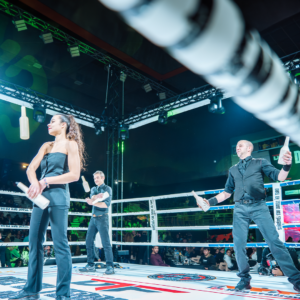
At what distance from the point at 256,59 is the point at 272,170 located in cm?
180

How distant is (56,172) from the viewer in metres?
1.85

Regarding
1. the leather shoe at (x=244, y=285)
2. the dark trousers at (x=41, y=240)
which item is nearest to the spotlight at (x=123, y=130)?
the leather shoe at (x=244, y=285)

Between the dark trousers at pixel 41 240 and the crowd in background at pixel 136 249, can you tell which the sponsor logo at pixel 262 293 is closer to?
the dark trousers at pixel 41 240

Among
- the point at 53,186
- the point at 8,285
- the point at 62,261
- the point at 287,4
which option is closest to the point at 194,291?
the point at 62,261

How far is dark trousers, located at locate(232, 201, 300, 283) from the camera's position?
7.00ft

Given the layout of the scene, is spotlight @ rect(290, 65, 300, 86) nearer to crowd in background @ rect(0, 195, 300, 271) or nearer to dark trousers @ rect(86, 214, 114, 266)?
crowd in background @ rect(0, 195, 300, 271)

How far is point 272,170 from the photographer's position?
7.89 feet

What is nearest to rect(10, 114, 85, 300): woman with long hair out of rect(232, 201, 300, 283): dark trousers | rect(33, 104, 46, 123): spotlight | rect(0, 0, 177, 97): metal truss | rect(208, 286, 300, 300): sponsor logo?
rect(208, 286, 300, 300): sponsor logo

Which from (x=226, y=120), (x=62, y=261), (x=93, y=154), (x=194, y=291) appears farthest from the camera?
(x=93, y=154)

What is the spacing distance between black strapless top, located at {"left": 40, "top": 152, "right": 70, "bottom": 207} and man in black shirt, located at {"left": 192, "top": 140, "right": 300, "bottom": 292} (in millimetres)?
1326

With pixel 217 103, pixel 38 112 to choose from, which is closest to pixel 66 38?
pixel 38 112

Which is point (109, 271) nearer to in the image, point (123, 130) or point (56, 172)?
point (56, 172)

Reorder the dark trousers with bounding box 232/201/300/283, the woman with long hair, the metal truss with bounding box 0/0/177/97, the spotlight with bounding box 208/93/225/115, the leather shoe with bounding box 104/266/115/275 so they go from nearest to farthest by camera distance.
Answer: the woman with long hair, the dark trousers with bounding box 232/201/300/283, the leather shoe with bounding box 104/266/115/275, the metal truss with bounding box 0/0/177/97, the spotlight with bounding box 208/93/225/115

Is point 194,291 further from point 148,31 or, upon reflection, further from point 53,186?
point 148,31
